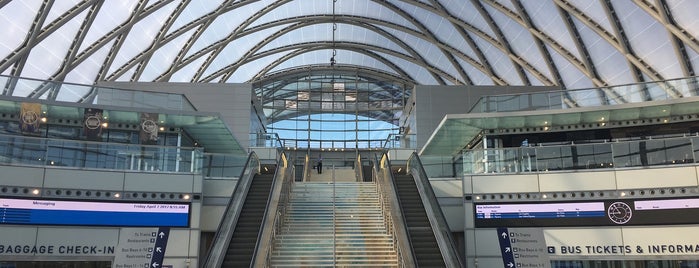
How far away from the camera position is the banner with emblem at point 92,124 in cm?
2394

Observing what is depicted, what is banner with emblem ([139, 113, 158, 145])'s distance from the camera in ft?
81.4

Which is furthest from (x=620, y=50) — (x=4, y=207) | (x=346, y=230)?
(x=4, y=207)

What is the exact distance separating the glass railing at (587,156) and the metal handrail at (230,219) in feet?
23.3

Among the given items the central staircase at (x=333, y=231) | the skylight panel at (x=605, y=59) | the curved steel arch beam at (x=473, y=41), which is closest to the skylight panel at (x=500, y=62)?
the curved steel arch beam at (x=473, y=41)

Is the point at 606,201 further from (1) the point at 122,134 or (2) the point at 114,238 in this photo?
(1) the point at 122,134

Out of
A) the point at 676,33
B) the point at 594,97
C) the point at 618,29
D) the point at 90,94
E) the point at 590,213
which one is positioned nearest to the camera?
the point at 590,213

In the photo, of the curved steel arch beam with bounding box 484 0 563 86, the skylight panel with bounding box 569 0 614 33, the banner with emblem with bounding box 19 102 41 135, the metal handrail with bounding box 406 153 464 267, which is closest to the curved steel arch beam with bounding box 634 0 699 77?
the skylight panel with bounding box 569 0 614 33

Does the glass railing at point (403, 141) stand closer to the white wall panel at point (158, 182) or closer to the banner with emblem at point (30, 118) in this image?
the white wall panel at point (158, 182)

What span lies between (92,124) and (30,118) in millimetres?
2084

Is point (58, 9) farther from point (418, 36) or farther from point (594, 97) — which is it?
point (418, 36)

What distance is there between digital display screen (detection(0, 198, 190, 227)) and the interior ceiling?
611 centimetres

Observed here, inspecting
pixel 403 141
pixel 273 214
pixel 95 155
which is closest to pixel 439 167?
pixel 273 214

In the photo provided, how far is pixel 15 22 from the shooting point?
2812cm

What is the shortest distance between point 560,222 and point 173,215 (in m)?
11.6
